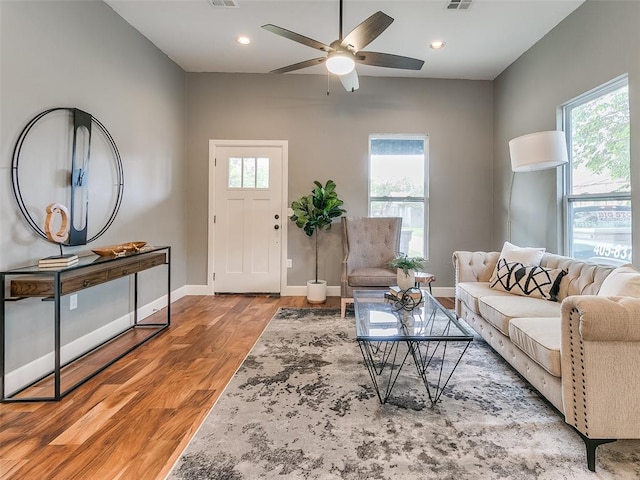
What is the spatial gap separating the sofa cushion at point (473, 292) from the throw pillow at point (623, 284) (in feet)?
2.83

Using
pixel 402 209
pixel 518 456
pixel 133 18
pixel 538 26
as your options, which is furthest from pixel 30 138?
pixel 538 26

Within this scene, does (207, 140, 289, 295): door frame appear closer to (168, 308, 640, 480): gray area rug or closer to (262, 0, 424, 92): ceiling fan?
(262, 0, 424, 92): ceiling fan

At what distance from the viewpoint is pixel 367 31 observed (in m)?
2.29

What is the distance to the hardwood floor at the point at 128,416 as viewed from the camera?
1.41 m

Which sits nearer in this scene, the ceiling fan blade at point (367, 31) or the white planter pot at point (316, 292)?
the ceiling fan blade at point (367, 31)

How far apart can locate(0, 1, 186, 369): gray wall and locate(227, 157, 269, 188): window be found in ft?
2.40

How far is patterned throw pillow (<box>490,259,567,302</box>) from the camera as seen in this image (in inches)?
98.7

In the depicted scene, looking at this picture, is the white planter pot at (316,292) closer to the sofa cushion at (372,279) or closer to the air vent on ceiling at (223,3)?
the sofa cushion at (372,279)

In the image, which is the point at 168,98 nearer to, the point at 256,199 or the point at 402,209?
the point at 256,199

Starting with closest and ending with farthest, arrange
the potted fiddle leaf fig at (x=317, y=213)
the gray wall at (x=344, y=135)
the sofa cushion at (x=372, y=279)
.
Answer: the sofa cushion at (x=372, y=279) → the potted fiddle leaf fig at (x=317, y=213) → the gray wall at (x=344, y=135)

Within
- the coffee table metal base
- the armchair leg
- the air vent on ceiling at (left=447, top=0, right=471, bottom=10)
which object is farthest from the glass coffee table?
the air vent on ceiling at (left=447, top=0, right=471, bottom=10)

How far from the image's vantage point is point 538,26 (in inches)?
128

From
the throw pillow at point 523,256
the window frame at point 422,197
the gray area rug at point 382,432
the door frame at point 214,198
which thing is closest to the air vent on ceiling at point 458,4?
the window frame at point 422,197

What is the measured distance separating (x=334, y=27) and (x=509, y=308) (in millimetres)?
3094
